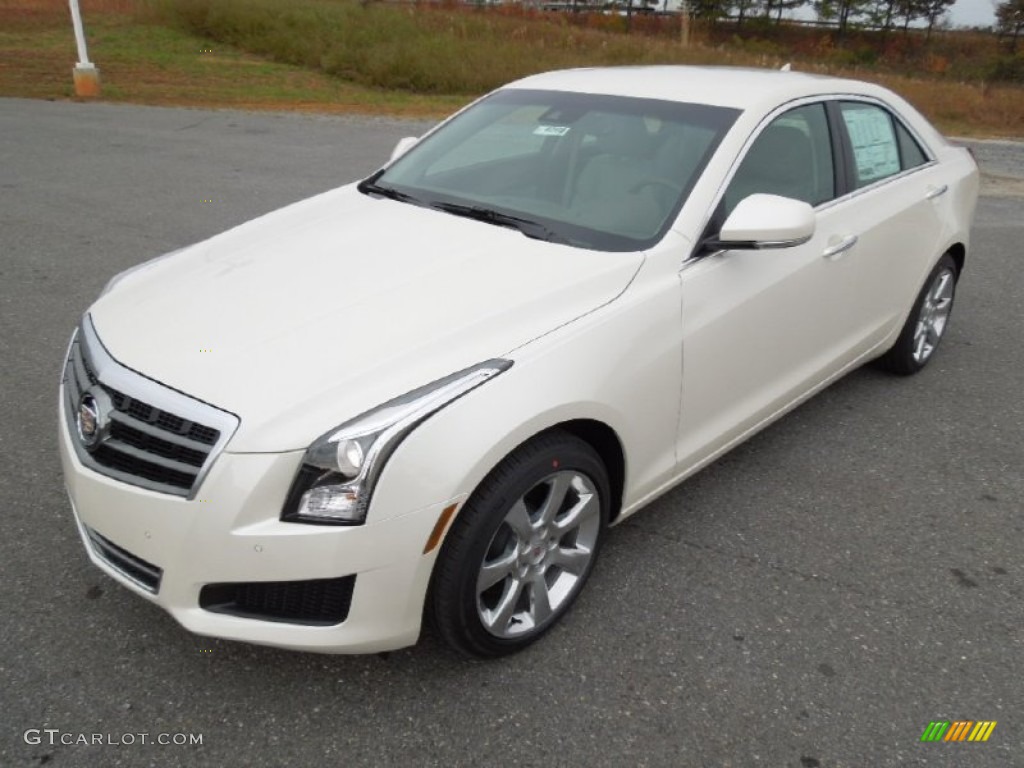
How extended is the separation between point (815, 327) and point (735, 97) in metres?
0.98

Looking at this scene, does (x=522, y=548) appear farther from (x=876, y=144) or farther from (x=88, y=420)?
(x=876, y=144)

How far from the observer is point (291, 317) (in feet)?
8.46

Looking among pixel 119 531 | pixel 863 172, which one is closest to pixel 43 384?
pixel 119 531

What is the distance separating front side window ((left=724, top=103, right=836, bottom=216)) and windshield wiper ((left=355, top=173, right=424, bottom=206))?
1284mm

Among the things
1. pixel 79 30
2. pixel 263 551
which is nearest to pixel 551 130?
pixel 263 551

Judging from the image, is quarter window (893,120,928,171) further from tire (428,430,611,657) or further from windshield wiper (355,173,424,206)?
tire (428,430,611,657)

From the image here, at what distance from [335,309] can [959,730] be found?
2.14 meters

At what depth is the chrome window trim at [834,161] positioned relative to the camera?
305cm

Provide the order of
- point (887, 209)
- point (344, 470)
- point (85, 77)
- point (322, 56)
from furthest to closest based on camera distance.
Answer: point (322, 56) < point (85, 77) < point (887, 209) < point (344, 470)

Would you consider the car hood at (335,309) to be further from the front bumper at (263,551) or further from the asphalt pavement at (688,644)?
the asphalt pavement at (688,644)

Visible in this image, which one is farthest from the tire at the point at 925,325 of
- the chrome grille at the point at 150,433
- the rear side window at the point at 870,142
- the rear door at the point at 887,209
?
the chrome grille at the point at 150,433

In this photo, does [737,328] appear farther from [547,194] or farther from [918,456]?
[918,456]

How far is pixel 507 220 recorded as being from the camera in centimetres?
321
